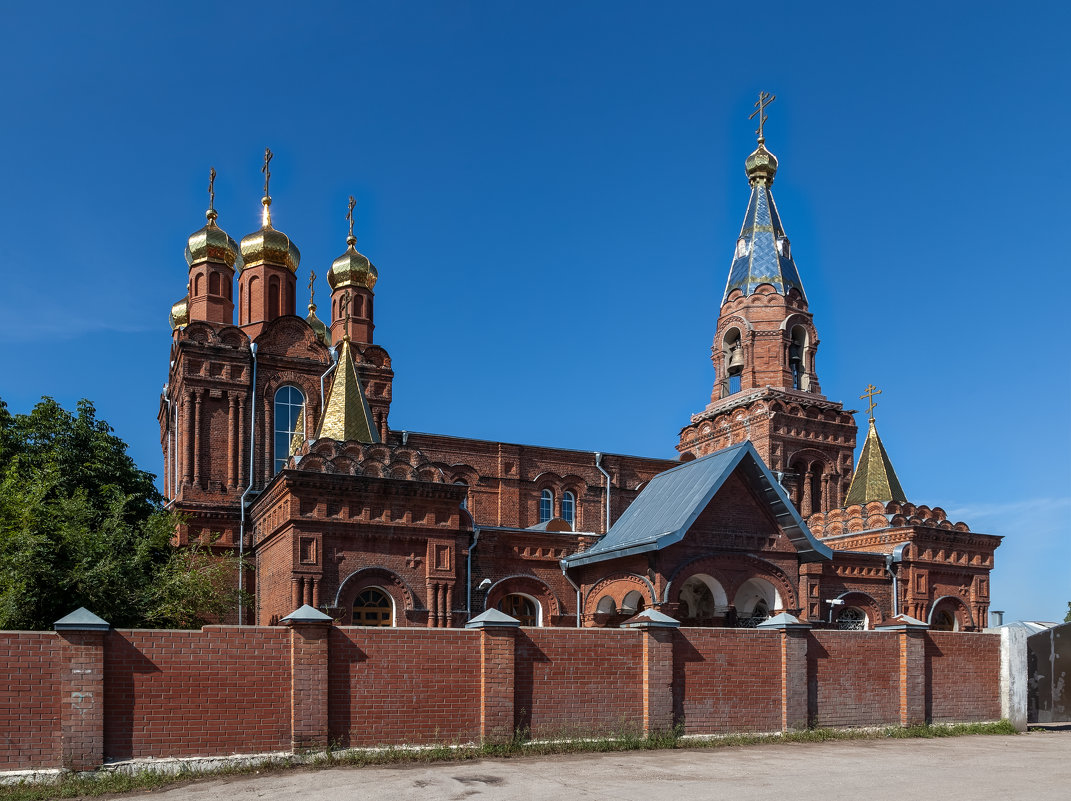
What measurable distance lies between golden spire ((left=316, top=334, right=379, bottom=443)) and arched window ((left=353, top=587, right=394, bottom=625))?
278cm

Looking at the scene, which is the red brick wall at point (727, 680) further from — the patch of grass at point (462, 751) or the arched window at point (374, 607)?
the arched window at point (374, 607)

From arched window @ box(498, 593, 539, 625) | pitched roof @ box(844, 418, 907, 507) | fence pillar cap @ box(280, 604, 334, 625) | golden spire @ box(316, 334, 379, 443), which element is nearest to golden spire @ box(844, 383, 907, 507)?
pitched roof @ box(844, 418, 907, 507)

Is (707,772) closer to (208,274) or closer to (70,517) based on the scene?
(70,517)

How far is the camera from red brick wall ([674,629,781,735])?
14.3 meters

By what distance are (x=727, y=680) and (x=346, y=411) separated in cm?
878

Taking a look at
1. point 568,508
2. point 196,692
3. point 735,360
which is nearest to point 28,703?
point 196,692

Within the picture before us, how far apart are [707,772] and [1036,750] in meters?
5.74

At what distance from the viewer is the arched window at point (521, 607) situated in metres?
21.1

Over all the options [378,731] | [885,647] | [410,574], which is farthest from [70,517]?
[885,647]

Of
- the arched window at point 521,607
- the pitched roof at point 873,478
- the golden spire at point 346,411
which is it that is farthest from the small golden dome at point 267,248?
the pitched roof at point 873,478

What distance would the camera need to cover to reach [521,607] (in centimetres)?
2120

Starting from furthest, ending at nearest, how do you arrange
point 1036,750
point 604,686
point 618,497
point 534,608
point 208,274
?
point 618,497 < point 208,274 < point 534,608 < point 1036,750 < point 604,686

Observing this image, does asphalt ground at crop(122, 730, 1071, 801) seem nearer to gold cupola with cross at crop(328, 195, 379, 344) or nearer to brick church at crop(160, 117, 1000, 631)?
brick church at crop(160, 117, 1000, 631)

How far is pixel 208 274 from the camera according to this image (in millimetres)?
23516
